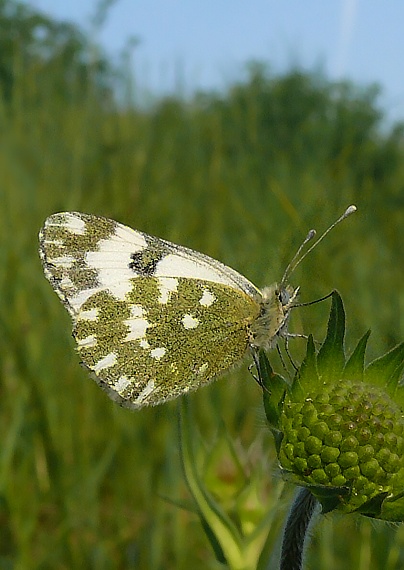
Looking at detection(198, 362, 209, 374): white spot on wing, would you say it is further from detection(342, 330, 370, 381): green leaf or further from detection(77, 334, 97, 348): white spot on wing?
detection(342, 330, 370, 381): green leaf

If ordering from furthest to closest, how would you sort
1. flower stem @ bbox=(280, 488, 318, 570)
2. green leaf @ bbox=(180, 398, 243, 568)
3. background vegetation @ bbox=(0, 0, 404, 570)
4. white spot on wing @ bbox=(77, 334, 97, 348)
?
background vegetation @ bbox=(0, 0, 404, 570), white spot on wing @ bbox=(77, 334, 97, 348), green leaf @ bbox=(180, 398, 243, 568), flower stem @ bbox=(280, 488, 318, 570)

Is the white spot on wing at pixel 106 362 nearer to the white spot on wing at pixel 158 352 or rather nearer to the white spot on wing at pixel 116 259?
the white spot on wing at pixel 158 352

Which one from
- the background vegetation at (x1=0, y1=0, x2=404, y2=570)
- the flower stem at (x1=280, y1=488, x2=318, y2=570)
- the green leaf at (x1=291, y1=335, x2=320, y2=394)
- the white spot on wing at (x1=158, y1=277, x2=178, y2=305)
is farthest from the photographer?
the background vegetation at (x1=0, y1=0, x2=404, y2=570)

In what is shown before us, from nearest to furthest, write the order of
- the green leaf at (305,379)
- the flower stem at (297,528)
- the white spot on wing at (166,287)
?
the flower stem at (297,528)
the green leaf at (305,379)
the white spot on wing at (166,287)

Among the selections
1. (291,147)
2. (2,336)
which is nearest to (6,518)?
(2,336)

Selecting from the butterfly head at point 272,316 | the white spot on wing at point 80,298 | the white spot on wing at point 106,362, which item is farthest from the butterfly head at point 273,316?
the white spot on wing at point 80,298

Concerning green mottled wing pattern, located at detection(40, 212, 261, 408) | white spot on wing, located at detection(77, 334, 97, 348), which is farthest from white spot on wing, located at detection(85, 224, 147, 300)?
white spot on wing, located at detection(77, 334, 97, 348)

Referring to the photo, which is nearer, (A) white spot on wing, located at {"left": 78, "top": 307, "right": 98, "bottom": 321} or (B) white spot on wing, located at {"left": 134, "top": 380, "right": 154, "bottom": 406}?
(B) white spot on wing, located at {"left": 134, "top": 380, "right": 154, "bottom": 406}
